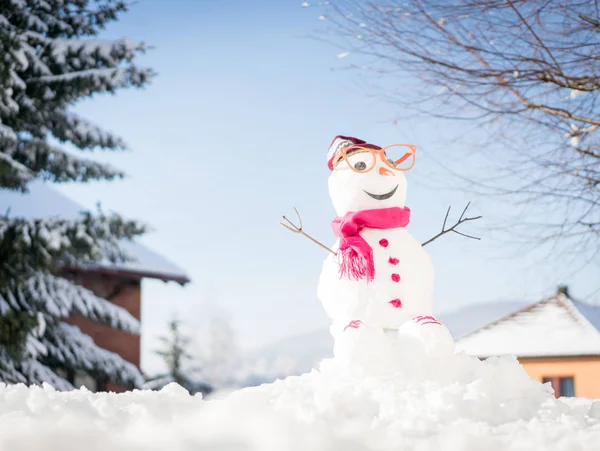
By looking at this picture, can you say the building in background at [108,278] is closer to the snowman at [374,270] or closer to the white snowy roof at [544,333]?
the white snowy roof at [544,333]

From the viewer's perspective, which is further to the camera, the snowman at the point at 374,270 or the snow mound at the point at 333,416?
the snowman at the point at 374,270

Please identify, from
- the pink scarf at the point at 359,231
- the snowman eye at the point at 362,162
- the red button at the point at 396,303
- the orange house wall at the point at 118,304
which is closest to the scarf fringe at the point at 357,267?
the pink scarf at the point at 359,231

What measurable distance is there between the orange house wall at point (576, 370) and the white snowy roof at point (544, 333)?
19 centimetres

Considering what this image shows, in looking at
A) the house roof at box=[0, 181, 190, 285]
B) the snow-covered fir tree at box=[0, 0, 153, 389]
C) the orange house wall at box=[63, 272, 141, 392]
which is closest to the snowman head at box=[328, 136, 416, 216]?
the snow-covered fir tree at box=[0, 0, 153, 389]

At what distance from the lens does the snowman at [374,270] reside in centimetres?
377

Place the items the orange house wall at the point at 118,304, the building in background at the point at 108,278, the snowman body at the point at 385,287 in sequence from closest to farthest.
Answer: the snowman body at the point at 385,287
the building in background at the point at 108,278
the orange house wall at the point at 118,304

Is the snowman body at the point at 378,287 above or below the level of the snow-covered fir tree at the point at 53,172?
below

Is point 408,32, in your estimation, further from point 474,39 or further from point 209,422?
point 209,422

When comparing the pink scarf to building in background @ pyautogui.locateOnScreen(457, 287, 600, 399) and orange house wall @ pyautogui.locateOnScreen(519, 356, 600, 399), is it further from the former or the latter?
orange house wall @ pyautogui.locateOnScreen(519, 356, 600, 399)

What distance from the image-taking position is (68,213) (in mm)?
12836

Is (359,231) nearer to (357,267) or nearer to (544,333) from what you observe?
(357,267)

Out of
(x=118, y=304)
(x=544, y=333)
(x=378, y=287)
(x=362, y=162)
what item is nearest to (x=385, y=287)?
(x=378, y=287)

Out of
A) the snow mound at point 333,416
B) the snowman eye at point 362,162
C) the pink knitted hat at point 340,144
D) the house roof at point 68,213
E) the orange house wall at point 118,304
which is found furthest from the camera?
the orange house wall at point 118,304

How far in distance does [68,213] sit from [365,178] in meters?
9.85
